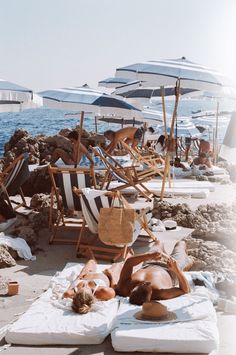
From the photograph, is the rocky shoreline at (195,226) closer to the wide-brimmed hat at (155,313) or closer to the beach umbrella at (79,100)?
the wide-brimmed hat at (155,313)

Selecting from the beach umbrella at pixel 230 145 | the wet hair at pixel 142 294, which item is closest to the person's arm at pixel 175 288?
the wet hair at pixel 142 294

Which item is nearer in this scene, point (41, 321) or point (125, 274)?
point (41, 321)

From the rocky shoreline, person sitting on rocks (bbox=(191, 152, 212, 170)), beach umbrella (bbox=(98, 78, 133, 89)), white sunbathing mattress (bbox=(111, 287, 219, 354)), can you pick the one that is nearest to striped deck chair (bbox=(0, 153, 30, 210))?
the rocky shoreline

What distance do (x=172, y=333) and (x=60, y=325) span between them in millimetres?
789

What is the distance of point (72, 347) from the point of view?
3.65 meters

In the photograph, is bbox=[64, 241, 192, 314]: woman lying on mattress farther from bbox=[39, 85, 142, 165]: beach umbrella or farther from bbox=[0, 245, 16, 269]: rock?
bbox=[39, 85, 142, 165]: beach umbrella

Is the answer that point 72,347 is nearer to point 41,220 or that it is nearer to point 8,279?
point 8,279

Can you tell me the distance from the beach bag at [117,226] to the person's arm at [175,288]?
51.8 inches

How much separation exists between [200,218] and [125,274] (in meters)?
3.07

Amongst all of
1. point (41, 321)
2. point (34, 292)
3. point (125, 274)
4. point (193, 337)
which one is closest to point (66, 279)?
point (34, 292)

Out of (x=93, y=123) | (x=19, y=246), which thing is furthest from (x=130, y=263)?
(x=93, y=123)

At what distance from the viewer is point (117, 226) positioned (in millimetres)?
5629

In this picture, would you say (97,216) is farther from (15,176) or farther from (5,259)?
(15,176)

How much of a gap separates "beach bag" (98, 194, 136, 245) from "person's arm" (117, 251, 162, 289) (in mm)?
1081
